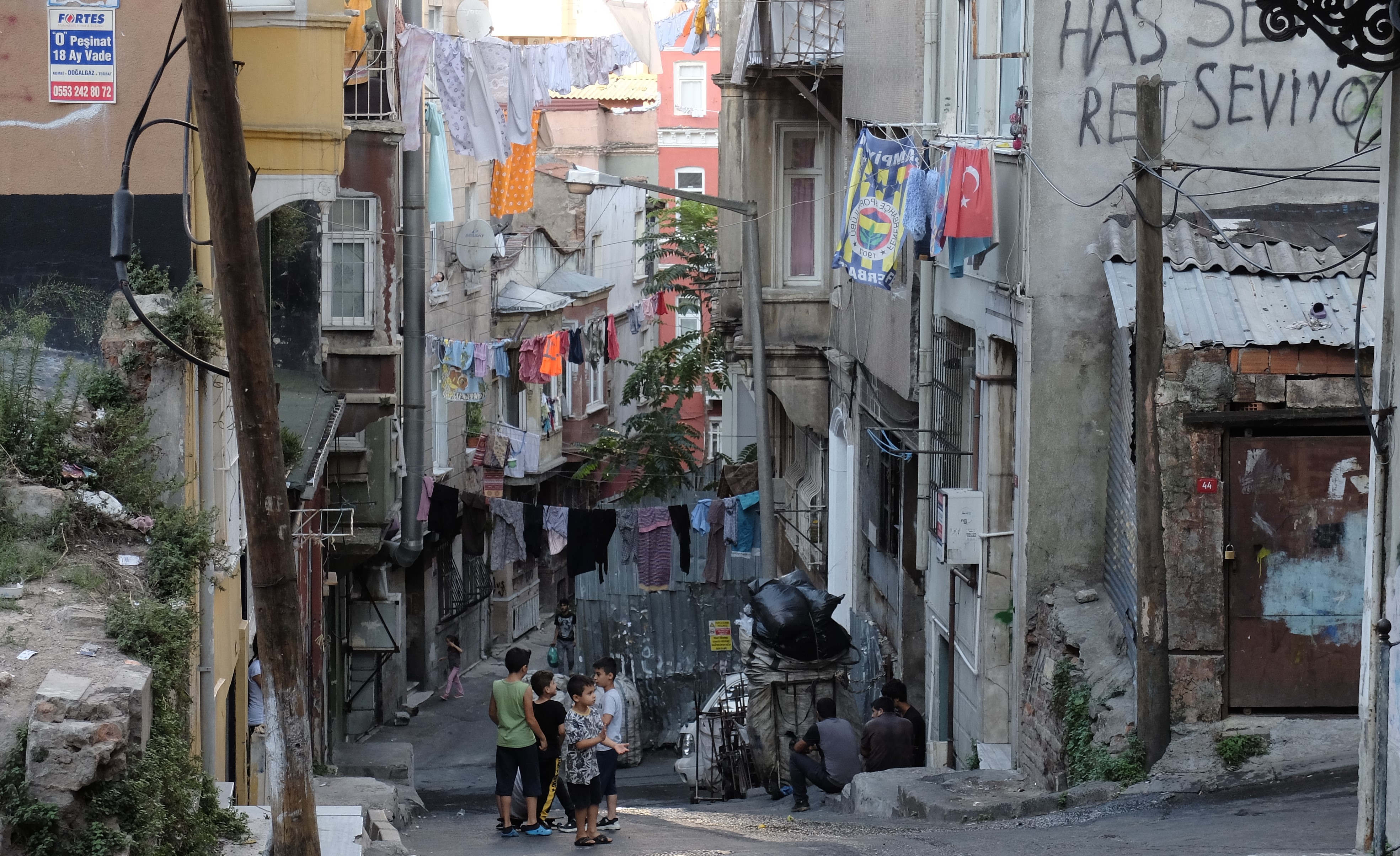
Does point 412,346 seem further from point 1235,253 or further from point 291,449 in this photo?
point 1235,253

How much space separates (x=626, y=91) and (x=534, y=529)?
2902 cm

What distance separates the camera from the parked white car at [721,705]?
59.3 feet

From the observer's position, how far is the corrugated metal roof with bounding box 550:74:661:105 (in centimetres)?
5009

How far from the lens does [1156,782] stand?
9789 mm

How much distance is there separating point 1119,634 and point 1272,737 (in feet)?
4.50

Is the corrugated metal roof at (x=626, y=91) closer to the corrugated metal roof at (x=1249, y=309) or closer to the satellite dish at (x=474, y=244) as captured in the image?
the satellite dish at (x=474, y=244)

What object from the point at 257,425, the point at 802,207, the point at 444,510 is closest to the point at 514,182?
the point at 802,207

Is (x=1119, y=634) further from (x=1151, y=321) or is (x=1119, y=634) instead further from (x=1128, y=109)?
(x=1128, y=109)

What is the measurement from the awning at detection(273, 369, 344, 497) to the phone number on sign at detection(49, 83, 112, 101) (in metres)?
5.55

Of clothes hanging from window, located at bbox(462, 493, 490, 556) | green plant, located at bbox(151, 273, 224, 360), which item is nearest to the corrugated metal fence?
clothes hanging from window, located at bbox(462, 493, 490, 556)

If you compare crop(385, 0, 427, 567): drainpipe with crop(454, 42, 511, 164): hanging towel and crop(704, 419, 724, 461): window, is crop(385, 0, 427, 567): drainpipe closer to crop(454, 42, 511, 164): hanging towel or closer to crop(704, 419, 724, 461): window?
crop(454, 42, 511, 164): hanging towel

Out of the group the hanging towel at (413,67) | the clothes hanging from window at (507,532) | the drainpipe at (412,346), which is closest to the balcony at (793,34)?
the hanging towel at (413,67)

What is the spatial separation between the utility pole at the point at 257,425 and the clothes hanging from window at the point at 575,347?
26.4 metres

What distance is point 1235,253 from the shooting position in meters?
11.1
